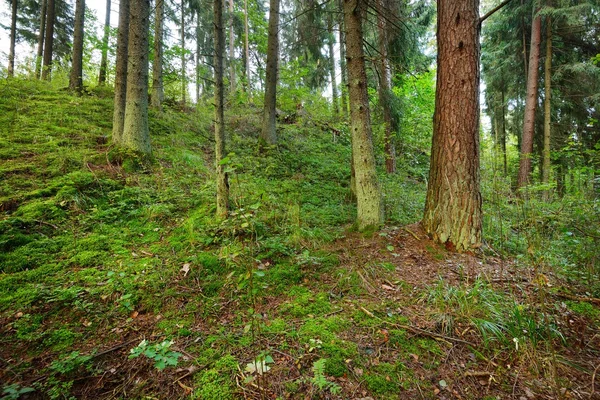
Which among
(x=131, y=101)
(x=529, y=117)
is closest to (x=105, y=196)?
(x=131, y=101)

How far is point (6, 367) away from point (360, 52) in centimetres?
512

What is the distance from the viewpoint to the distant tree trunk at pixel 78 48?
8375 mm

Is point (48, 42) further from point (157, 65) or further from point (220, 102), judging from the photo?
point (220, 102)

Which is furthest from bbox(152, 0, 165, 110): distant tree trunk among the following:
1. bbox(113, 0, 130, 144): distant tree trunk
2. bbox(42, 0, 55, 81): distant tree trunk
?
bbox(42, 0, 55, 81): distant tree trunk

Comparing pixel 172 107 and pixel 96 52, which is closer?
pixel 172 107

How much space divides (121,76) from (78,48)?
405 cm

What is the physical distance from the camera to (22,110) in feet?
22.5

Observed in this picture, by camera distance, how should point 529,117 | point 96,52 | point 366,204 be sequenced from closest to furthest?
point 366,204 → point 529,117 → point 96,52

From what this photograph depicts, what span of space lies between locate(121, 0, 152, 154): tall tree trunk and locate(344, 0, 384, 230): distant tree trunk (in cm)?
431

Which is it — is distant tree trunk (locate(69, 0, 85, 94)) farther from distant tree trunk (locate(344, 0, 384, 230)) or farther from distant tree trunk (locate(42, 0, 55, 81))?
distant tree trunk (locate(344, 0, 384, 230))

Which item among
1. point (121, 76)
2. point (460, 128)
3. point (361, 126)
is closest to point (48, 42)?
point (121, 76)

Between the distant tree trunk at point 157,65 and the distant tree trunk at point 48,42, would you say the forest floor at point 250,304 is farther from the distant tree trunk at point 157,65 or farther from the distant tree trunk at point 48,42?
the distant tree trunk at point 48,42

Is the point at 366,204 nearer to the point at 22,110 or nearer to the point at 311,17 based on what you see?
the point at 311,17

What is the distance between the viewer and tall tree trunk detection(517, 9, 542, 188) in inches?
358
